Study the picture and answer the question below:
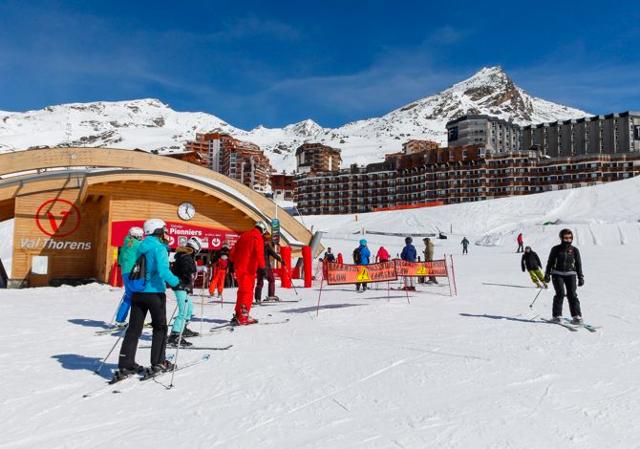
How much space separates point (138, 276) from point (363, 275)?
313 inches

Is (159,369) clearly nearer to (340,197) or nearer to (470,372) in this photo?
(470,372)

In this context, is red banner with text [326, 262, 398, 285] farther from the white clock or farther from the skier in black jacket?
the white clock

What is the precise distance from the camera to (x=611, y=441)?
3.63 meters

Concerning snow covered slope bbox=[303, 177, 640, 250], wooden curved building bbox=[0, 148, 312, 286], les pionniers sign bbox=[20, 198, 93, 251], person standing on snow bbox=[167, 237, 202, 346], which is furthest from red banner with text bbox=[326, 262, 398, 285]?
snow covered slope bbox=[303, 177, 640, 250]

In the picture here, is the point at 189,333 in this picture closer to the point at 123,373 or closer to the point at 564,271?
the point at 123,373

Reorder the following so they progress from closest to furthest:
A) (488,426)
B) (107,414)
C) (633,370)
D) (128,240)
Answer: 1. (488,426)
2. (107,414)
3. (633,370)
4. (128,240)

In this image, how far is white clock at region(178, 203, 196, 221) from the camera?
23.4 metres

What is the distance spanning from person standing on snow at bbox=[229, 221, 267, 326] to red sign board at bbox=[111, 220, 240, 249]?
12564mm

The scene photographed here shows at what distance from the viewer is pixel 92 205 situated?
2264 cm

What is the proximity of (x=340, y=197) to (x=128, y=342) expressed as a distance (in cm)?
11241

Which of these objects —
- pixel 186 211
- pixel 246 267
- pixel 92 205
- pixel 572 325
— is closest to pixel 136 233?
pixel 246 267

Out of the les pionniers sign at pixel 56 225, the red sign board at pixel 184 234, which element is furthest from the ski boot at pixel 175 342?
the les pionniers sign at pixel 56 225

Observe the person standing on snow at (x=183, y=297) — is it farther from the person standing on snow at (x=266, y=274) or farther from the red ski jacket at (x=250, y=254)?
the person standing on snow at (x=266, y=274)

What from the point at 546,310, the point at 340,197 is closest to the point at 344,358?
the point at 546,310
